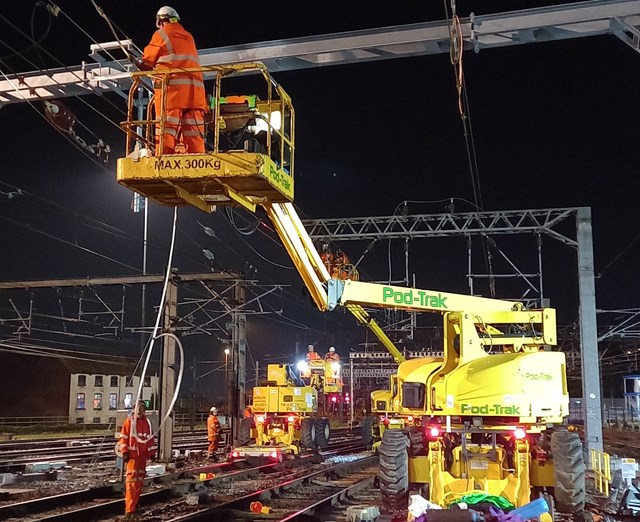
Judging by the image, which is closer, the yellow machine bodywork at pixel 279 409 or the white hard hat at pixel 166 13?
the white hard hat at pixel 166 13

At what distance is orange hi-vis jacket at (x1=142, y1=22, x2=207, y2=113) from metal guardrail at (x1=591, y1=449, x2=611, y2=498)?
12.8 metres

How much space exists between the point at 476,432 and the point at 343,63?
20.4 feet

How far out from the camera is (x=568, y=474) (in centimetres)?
1173

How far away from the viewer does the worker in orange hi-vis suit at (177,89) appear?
838 cm

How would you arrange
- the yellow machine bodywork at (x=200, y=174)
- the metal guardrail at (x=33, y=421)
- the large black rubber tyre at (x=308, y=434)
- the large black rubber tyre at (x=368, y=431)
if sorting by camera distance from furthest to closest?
the metal guardrail at (x=33, y=421), the large black rubber tyre at (x=368, y=431), the large black rubber tyre at (x=308, y=434), the yellow machine bodywork at (x=200, y=174)

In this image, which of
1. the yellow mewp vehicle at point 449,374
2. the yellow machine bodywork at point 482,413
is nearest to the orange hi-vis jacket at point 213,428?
the yellow mewp vehicle at point 449,374

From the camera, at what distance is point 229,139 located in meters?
8.95

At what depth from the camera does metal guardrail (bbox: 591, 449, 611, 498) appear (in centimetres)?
1647

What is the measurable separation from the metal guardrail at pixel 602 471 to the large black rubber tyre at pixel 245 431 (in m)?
11.8

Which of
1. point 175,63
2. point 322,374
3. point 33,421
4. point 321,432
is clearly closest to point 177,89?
point 175,63

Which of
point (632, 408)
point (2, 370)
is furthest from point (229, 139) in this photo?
point (632, 408)

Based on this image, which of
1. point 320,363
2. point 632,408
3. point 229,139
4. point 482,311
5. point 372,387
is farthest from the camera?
point 372,387

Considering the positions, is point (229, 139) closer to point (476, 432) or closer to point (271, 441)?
point (476, 432)

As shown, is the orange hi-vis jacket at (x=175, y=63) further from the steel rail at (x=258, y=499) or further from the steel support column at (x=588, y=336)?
the steel support column at (x=588, y=336)
